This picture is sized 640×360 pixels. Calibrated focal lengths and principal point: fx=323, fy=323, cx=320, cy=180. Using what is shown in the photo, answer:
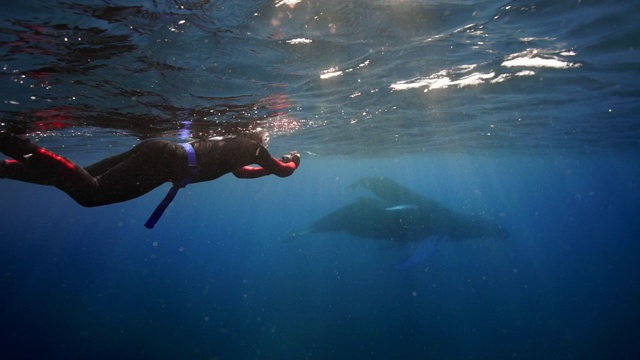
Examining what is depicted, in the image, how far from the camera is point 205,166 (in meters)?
5.53

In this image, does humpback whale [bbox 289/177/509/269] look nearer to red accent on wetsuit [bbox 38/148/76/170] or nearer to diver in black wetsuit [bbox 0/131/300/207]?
diver in black wetsuit [bbox 0/131/300/207]

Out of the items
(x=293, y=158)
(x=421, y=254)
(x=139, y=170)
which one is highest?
(x=139, y=170)

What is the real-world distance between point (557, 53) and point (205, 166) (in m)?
10.3

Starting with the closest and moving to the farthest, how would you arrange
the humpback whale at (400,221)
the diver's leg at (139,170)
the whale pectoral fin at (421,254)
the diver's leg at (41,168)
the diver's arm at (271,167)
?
the diver's leg at (41,168) < the diver's leg at (139,170) < the diver's arm at (271,167) < the whale pectoral fin at (421,254) < the humpback whale at (400,221)

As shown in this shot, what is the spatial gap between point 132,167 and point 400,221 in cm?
1898

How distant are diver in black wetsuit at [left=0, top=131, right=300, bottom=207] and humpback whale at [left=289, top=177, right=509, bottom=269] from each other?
637 inches

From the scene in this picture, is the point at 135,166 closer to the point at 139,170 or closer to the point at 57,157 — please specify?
the point at 139,170

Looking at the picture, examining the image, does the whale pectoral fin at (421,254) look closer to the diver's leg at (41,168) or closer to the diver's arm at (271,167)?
the diver's arm at (271,167)

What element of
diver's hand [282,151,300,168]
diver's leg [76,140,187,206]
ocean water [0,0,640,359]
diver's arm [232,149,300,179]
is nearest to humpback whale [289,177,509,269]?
ocean water [0,0,640,359]

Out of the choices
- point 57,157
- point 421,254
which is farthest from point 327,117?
point 57,157

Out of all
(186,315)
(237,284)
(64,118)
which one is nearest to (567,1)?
(64,118)

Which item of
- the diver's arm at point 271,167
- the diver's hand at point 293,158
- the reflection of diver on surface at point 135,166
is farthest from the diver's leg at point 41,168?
the diver's hand at point 293,158

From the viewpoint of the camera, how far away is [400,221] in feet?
70.7

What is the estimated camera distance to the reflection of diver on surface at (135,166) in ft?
11.7
